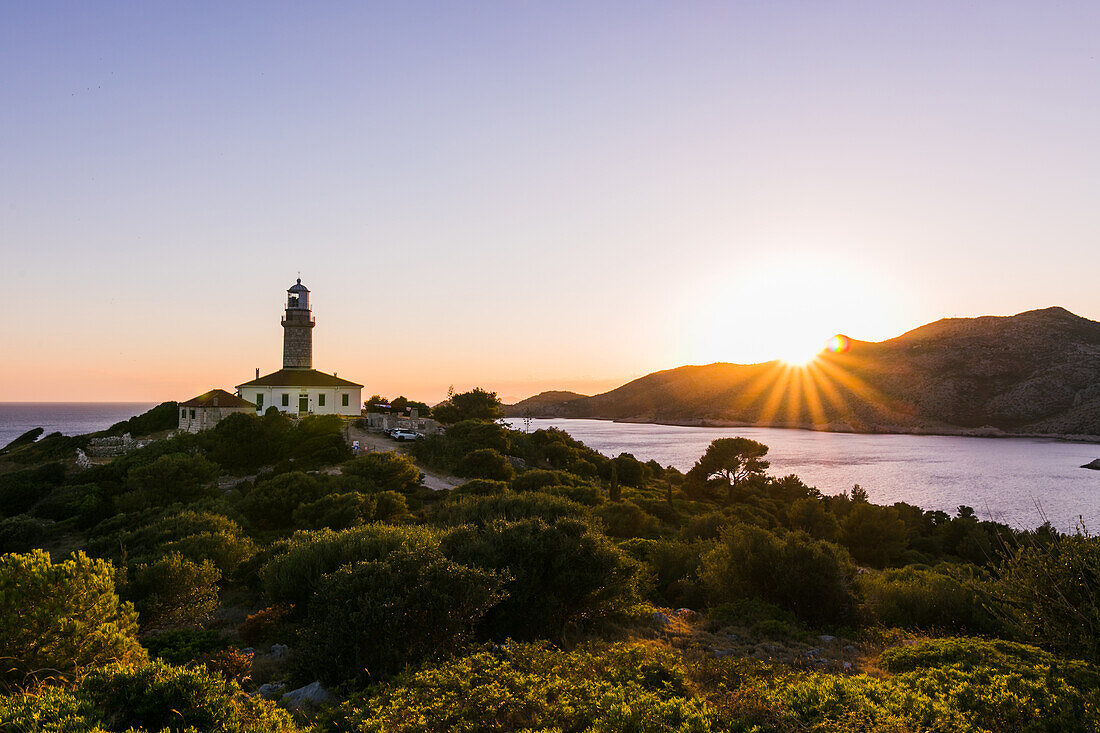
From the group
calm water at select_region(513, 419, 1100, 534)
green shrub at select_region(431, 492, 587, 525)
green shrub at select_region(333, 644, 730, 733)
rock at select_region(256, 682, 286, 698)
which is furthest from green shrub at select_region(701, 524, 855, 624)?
calm water at select_region(513, 419, 1100, 534)

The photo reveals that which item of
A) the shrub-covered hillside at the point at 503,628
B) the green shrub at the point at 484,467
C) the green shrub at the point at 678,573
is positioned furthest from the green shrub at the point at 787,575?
the green shrub at the point at 484,467

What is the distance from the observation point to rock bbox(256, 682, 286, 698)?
24.0ft

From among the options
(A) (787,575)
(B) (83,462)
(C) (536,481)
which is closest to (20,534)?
(B) (83,462)

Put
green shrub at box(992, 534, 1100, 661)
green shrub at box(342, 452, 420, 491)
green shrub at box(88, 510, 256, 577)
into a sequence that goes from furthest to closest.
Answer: green shrub at box(342, 452, 420, 491)
green shrub at box(88, 510, 256, 577)
green shrub at box(992, 534, 1100, 661)

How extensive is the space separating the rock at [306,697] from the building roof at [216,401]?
32952 millimetres

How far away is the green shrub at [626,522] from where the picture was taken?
70.3 ft

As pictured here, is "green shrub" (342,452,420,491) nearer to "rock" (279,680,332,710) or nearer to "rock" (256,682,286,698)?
"rock" (256,682,286,698)

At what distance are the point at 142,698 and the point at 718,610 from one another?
1019 centimetres

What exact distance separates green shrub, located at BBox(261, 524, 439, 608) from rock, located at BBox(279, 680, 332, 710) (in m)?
2.93

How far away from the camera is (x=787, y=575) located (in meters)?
12.7

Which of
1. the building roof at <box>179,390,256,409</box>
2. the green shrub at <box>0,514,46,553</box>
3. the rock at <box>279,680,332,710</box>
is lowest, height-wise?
the green shrub at <box>0,514,46,553</box>

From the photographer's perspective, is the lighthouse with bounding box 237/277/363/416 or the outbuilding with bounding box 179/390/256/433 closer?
the outbuilding with bounding box 179/390/256/433

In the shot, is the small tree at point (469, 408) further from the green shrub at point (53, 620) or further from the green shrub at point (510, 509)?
the green shrub at point (53, 620)

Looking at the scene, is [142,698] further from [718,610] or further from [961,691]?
[718,610]
